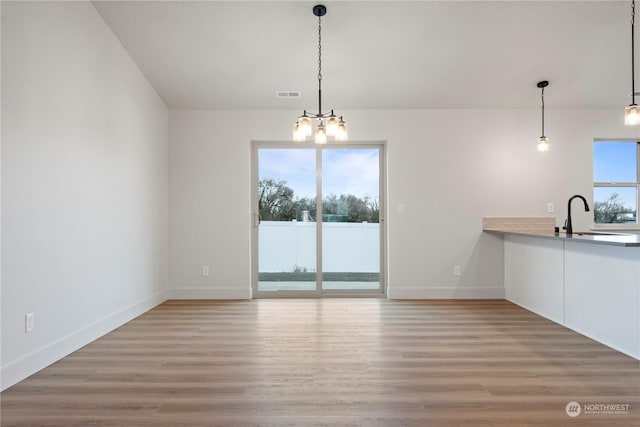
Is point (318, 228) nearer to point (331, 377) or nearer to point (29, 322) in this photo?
point (331, 377)

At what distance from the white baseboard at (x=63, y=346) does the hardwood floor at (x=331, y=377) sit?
0.22ft

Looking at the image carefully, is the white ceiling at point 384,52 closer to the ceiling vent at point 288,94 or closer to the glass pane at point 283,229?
the ceiling vent at point 288,94

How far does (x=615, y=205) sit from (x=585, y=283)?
8.02ft

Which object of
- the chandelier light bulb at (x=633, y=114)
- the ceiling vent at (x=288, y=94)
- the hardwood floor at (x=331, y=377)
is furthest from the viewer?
the ceiling vent at (x=288, y=94)

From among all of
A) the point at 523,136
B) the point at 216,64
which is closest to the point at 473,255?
the point at 523,136

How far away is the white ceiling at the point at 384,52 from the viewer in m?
3.18

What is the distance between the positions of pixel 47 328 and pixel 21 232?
0.75 meters

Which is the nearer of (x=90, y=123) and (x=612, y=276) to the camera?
(x=612, y=276)

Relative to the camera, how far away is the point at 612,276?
2.85 metres

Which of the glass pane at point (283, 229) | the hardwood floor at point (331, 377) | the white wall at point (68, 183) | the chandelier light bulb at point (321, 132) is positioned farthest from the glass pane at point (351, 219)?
the white wall at point (68, 183)

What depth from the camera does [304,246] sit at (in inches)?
191

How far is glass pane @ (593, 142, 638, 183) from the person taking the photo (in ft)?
15.7

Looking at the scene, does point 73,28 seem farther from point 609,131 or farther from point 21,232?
point 609,131

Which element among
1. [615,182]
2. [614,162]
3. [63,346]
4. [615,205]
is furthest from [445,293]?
[63,346]
